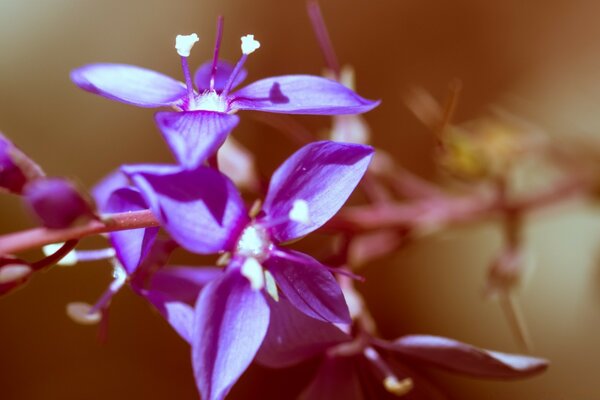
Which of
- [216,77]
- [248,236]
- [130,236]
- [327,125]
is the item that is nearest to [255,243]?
[248,236]

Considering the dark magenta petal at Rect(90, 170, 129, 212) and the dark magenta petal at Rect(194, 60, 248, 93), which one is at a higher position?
the dark magenta petal at Rect(194, 60, 248, 93)

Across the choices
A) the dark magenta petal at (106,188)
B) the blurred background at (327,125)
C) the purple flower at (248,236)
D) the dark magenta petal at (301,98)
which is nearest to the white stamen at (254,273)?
the purple flower at (248,236)

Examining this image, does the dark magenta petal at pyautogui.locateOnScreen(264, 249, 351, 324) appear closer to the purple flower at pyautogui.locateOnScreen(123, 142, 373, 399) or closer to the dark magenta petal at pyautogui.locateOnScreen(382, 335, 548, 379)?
the purple flower at pyautogui.locateOnScreen(123, 142, 373, 399)

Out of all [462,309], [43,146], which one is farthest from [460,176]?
[43,146]

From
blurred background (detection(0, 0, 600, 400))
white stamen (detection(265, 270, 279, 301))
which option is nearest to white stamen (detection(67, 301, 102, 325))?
white stamen (detection(265, 270, 279, 301))

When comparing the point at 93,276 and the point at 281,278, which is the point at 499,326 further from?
the point at 281,278

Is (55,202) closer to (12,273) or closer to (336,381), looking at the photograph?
(12,273)

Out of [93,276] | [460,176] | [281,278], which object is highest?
[281,278]
